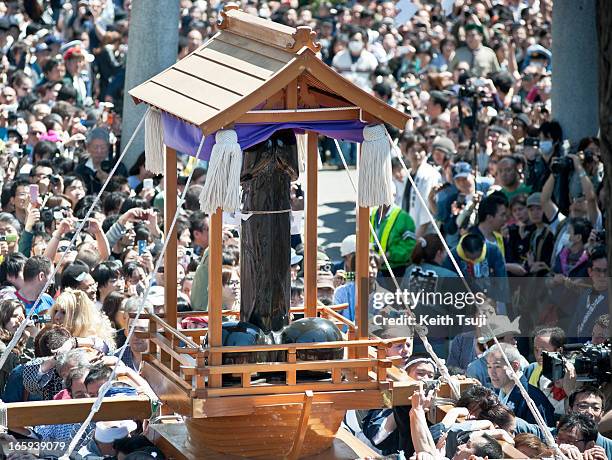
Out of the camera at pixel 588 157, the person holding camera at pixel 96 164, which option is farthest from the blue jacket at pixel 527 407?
the person holding camera at pixel 96 164

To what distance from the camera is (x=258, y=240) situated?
7059 mm

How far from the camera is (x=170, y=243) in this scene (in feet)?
25.2

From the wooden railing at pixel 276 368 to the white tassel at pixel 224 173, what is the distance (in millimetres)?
713

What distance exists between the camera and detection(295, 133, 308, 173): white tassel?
7.64m

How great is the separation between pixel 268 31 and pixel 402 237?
5.72m

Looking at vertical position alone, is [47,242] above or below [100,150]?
below

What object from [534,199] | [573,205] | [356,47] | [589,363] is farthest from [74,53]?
[589,363]

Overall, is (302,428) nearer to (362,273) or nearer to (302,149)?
(362,273)

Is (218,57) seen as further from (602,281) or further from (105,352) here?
(602,281)

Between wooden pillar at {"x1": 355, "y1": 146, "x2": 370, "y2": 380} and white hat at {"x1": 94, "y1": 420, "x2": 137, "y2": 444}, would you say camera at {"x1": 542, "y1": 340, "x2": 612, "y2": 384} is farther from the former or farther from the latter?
white hat at {"x1": 94, "y1": 420, "x2": 137, "y2": 444}

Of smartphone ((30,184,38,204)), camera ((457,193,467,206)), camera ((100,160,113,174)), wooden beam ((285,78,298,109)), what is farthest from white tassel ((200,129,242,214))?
camera ((100,160,113,174))

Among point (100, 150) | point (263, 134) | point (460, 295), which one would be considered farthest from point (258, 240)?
point (100, 150)

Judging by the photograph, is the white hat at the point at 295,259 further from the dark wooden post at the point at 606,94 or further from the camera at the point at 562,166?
the dark wooden post at the point at 606,94

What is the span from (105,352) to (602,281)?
3945 millimetres
